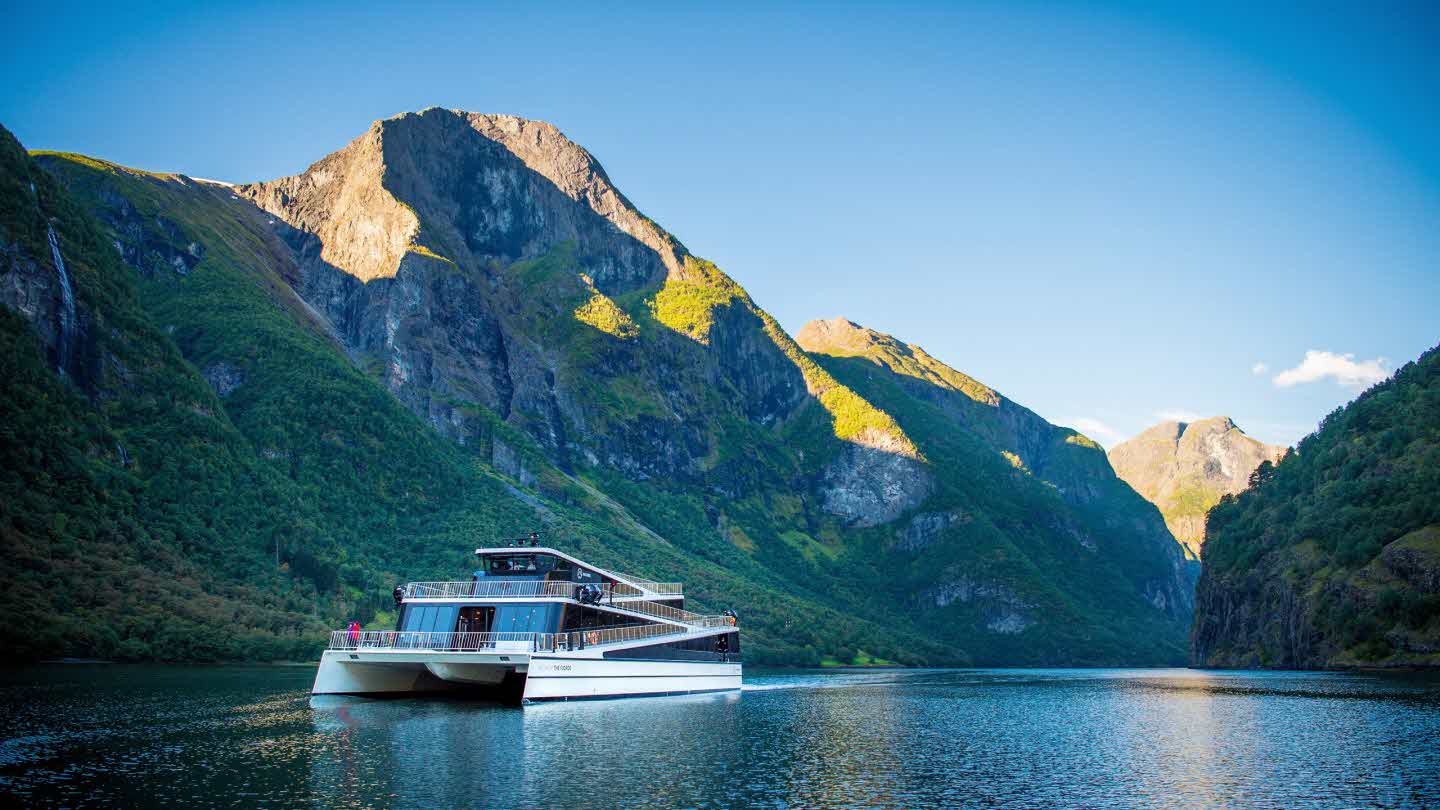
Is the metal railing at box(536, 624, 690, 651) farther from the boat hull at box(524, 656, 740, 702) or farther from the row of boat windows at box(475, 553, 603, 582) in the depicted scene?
the row of boat windows at box(475, 553, 603, 582)

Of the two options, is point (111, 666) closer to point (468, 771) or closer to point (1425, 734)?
point (468, 771)

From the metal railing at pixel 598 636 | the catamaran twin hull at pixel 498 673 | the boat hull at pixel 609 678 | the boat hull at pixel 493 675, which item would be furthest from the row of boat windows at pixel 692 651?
the metal railing at pixel 598 636

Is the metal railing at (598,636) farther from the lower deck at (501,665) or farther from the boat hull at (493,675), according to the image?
the boat hull at (493,675)

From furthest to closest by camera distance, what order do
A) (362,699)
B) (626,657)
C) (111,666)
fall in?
1. (111,666)
2. (626,657)
3. (362,699)

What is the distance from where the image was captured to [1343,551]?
124188 millimetres

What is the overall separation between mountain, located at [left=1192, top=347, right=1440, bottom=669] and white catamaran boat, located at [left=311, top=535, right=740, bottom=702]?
89.6 meters

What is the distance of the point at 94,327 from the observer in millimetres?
157875

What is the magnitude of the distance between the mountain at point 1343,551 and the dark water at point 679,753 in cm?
5002

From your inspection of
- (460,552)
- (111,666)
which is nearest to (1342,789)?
(111,666)

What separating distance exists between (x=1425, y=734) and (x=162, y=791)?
2118 inches

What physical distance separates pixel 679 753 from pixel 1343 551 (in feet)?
379

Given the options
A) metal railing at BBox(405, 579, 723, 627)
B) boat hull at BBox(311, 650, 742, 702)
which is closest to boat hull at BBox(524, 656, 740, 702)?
boat hull at BBox(311, 650, 742, 702)

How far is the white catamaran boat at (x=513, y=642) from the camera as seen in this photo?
57875 mm

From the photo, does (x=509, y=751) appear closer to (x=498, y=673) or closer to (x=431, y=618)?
(x=498, y=673)
